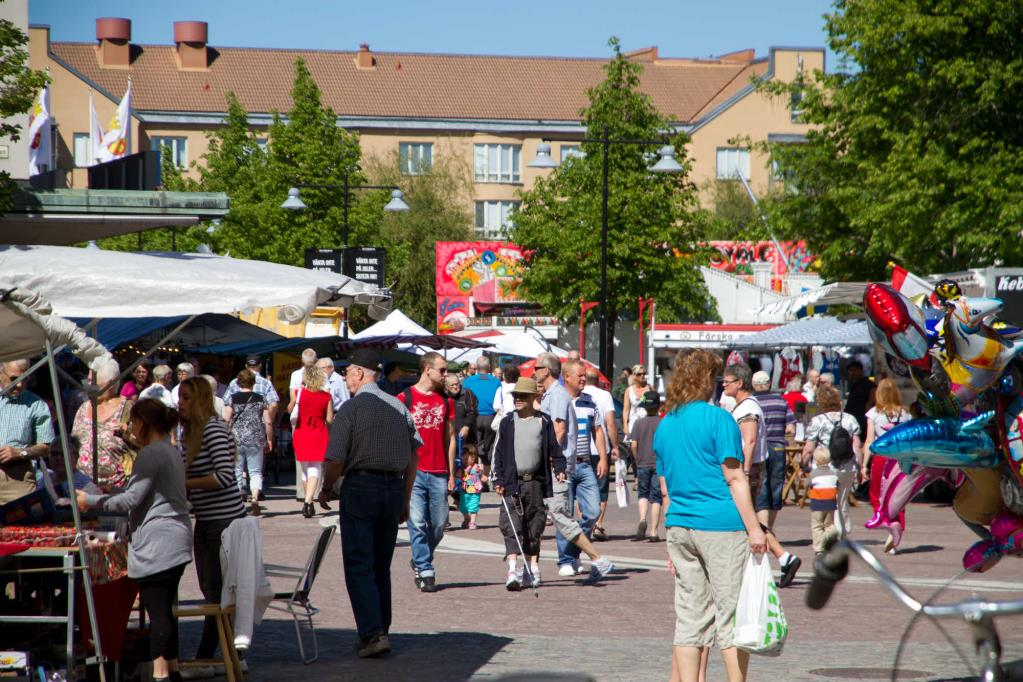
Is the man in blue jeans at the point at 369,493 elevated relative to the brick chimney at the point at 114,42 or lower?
lower

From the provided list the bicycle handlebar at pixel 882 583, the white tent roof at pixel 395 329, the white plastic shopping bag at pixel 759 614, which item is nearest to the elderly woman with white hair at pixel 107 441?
the white plastic shopping bag at pixel 759 614

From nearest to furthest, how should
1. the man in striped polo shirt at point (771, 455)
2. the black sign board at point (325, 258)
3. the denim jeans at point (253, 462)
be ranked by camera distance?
the man in striped polo shirt at point (771, 455) → the denim jeans at point (253, 462) → the black sign board at point (325, 258)

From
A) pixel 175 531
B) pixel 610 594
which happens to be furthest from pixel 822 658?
pixel 175 531

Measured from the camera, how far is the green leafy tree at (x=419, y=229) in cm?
6594

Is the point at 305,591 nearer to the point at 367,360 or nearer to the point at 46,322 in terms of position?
the point at 367,360

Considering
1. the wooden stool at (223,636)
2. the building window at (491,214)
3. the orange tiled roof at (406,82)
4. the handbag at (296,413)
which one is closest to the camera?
the wooden stool at (223,636)

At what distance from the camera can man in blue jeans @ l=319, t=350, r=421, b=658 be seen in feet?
29.8

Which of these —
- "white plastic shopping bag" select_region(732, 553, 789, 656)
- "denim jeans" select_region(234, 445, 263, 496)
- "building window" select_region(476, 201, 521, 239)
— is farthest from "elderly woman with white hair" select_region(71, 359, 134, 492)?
"building window" select_region(476, 201, 521, 239)

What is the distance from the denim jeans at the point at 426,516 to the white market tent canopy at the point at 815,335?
52.6 feet

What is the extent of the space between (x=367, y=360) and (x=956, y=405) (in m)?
4.17

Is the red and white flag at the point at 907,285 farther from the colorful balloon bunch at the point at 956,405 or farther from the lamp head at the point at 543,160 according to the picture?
the lamp head at the point at 543,160

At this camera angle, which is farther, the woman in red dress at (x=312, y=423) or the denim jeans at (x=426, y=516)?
the woman in red dress at (x=312, y=423)

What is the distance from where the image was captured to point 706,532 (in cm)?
738

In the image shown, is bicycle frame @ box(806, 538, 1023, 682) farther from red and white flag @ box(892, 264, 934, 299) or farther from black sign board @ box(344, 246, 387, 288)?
black sign board @ box(344, 246, 387, 288)
